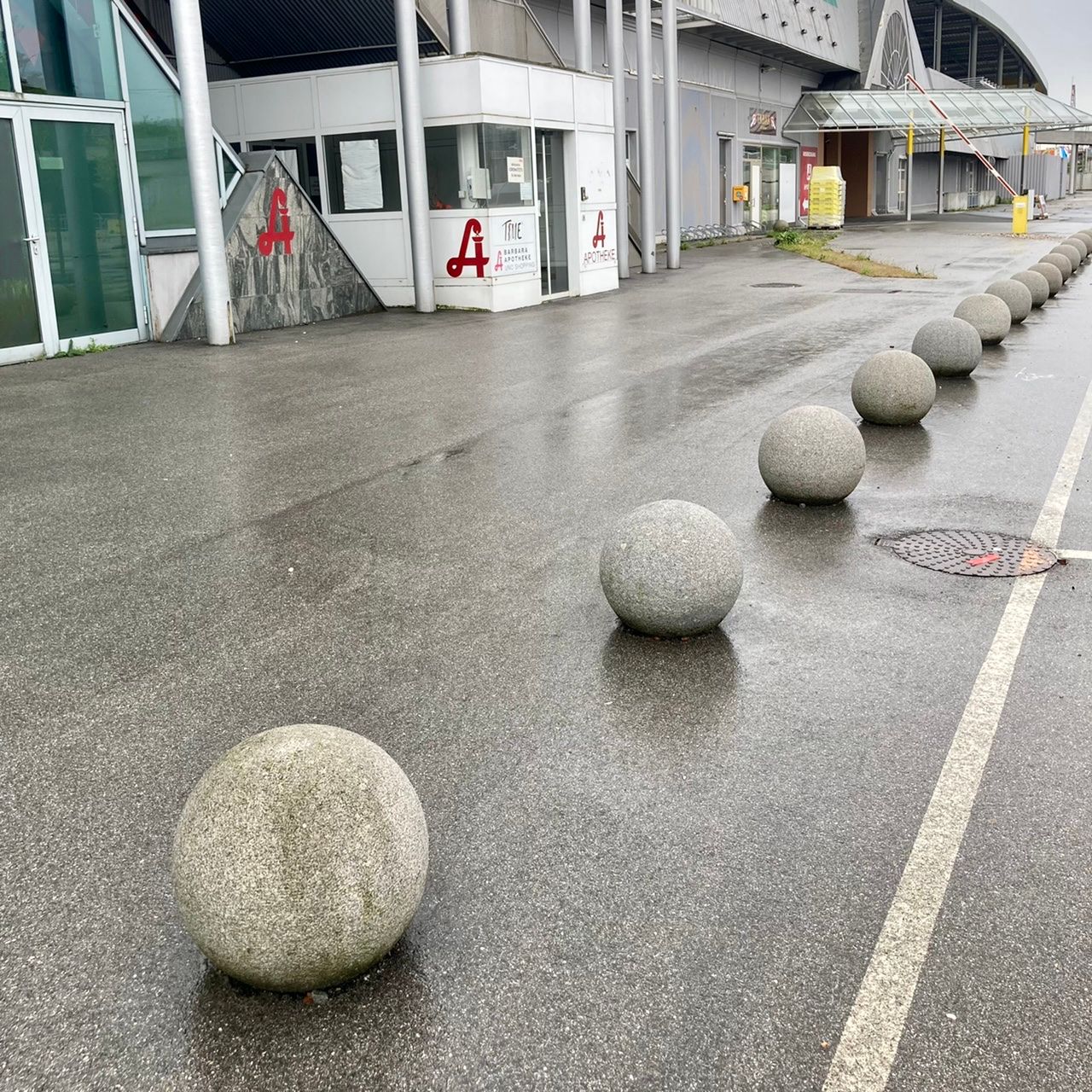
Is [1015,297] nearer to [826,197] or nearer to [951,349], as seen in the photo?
[951,349]

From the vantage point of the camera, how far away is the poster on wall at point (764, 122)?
45.8 meters

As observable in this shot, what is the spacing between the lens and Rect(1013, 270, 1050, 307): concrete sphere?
66.5 feet

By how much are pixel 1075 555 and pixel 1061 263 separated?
19.9 m

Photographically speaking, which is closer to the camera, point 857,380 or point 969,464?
point 969,464

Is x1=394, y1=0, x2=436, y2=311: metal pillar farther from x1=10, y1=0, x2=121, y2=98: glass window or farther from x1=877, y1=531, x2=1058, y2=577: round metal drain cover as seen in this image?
x1=877, y1=531, x2=1058, y2=577: round metal drain cover

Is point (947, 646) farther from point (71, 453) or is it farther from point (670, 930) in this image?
point (71, 453)

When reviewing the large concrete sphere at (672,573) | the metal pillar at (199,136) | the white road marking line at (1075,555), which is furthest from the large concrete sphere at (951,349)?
the metal pillar at (199,136)

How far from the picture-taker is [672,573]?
597cm

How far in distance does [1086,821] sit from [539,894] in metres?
1.97

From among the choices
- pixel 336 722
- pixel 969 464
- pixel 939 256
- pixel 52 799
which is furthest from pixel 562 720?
pixel 939 256

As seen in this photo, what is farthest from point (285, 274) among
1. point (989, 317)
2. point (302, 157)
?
point (989, 317)

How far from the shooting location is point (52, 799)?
461 centimetres

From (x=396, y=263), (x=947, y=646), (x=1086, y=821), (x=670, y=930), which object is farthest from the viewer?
(x=396, y=263)

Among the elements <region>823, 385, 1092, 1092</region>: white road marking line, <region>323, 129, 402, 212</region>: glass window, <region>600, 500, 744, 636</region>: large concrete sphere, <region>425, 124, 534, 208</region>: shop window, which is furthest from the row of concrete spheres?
<region>323, 129, 402, 212</region>: glass window
